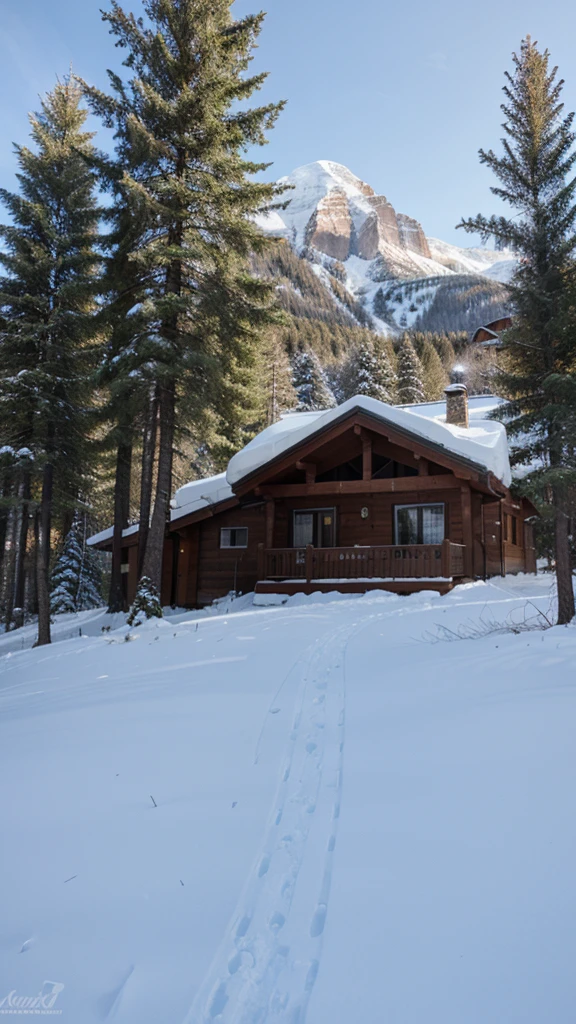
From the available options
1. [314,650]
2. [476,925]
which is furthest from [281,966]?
[314,650]

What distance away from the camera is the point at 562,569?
8.59 m

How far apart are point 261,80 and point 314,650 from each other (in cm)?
1277

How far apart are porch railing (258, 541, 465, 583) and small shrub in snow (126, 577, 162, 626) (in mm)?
4386

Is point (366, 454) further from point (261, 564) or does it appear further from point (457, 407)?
point (457, 407)

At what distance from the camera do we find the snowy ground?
2.25 meters

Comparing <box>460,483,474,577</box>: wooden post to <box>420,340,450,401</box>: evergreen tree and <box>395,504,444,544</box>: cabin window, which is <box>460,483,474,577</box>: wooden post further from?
<box>420,340,450,401</box>: evergreen tree

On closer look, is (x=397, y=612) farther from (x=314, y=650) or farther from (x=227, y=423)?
(x=227, y=423)

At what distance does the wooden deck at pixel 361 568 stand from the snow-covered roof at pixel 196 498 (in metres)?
3.52

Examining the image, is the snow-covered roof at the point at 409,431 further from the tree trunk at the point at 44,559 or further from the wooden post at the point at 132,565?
the wooden post at the point at 132,565

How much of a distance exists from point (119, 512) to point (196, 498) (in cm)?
338

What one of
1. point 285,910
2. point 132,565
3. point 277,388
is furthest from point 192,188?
point 277,388

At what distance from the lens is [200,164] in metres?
13.7

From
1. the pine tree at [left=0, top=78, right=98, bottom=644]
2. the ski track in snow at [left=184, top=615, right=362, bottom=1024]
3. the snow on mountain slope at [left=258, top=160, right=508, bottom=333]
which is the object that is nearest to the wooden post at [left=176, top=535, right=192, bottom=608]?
the pine tree at [left=0, top=78, right=98, bottom=644]

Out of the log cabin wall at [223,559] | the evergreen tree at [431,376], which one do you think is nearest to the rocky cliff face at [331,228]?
the evergreen tree at [431,376]
